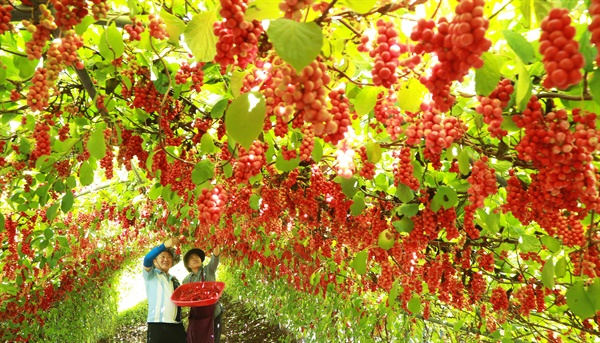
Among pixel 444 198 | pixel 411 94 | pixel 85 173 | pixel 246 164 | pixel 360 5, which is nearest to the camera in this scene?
pixel 360 5

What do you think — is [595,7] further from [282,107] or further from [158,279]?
[158,279]

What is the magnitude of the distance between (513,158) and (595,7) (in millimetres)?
1509

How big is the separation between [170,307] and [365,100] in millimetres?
5225

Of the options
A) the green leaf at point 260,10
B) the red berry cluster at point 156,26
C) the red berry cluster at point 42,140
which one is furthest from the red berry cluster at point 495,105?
the red berry cluster at point 42,140

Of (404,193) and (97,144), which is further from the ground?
(97,144)

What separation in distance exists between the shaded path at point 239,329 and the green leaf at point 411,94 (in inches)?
275

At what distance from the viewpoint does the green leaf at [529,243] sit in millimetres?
2746

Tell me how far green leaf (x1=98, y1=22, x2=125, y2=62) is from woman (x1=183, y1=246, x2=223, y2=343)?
5.15 m

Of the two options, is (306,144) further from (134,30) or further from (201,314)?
(201,314)

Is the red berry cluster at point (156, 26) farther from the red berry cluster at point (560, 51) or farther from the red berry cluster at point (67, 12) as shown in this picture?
the red berry cluster at point (560, 51)

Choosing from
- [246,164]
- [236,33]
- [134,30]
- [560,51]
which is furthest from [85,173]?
[560,51]

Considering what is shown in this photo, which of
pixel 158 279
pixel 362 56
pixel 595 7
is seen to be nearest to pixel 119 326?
pixel 158 279

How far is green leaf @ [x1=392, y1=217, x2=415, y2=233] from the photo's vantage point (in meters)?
2.89

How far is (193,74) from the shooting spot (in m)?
1.77
